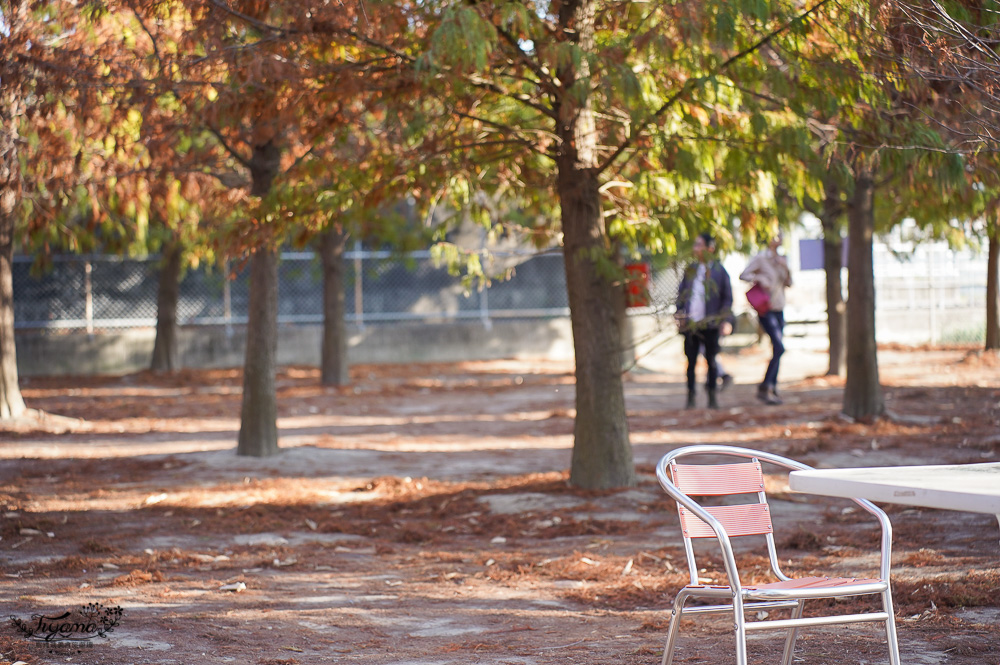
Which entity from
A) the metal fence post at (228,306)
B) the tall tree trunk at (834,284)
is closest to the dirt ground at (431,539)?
the tall tree trunk at (834,284)

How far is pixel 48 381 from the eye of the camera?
1897 cm

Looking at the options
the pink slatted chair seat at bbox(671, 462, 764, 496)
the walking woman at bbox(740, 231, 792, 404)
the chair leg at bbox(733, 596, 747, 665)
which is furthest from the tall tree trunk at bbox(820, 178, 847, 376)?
the chair leg at bbox(733, 596, 747, 665)

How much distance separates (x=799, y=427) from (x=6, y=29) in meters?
7.92

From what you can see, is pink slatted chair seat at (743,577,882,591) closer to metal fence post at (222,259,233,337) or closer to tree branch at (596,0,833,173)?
tree branch at (596,0,833,173)

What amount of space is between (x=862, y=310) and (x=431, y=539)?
5.91 meters

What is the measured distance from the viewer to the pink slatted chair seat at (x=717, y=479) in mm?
3457

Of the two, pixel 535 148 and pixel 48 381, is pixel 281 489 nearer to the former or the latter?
pixel 535 148

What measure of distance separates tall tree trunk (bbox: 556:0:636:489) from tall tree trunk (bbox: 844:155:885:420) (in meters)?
3.98

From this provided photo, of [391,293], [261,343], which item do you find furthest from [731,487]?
[391,293]

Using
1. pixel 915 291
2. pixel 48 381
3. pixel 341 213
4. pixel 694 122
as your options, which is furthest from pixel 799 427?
pixel 915 291

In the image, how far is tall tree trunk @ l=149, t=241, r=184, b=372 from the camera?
19.1 metres

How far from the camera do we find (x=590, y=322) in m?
7.55

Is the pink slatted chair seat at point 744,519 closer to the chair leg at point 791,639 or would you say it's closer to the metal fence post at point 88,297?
the chair leg at point 791,639
